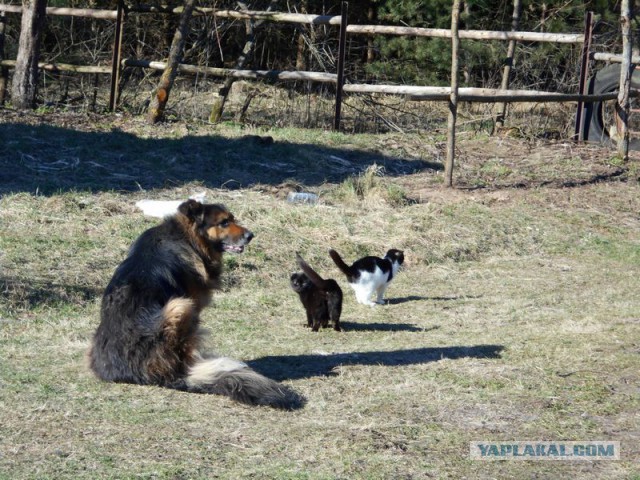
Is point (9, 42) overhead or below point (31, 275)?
overhead

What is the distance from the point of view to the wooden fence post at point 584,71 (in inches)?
686

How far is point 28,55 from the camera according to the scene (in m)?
16.2

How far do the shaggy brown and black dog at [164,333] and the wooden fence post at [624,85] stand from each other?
11.4 metres

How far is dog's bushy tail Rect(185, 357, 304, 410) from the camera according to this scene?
6.23m

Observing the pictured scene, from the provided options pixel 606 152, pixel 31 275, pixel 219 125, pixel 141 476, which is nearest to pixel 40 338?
pixel 31 275

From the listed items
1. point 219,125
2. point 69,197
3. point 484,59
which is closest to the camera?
point 69,197

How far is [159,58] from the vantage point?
859 inches

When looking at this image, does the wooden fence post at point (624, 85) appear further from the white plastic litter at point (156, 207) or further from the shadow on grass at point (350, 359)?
the shadow on grass at point (350, 359)

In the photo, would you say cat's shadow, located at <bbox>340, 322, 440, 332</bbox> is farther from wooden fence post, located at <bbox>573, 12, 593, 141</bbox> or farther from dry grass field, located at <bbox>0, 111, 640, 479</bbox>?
wooden fence post, located at <bbox>573, 12, 593, 141</bbox>

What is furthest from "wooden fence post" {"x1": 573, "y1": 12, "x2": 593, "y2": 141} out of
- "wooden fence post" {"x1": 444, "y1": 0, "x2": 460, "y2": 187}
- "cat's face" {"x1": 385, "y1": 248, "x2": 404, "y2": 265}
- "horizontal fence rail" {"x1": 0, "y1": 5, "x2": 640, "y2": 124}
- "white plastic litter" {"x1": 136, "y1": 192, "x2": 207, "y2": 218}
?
"white plastic litter" {"x1": 136, "y1": 192, "x2": 207, "y2": 218}

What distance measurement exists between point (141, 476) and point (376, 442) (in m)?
1.49

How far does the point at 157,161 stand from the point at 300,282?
18.7ft

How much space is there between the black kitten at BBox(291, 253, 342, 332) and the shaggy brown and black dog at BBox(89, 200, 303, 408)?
1.83 m

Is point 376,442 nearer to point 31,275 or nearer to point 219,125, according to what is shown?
point 31,275
